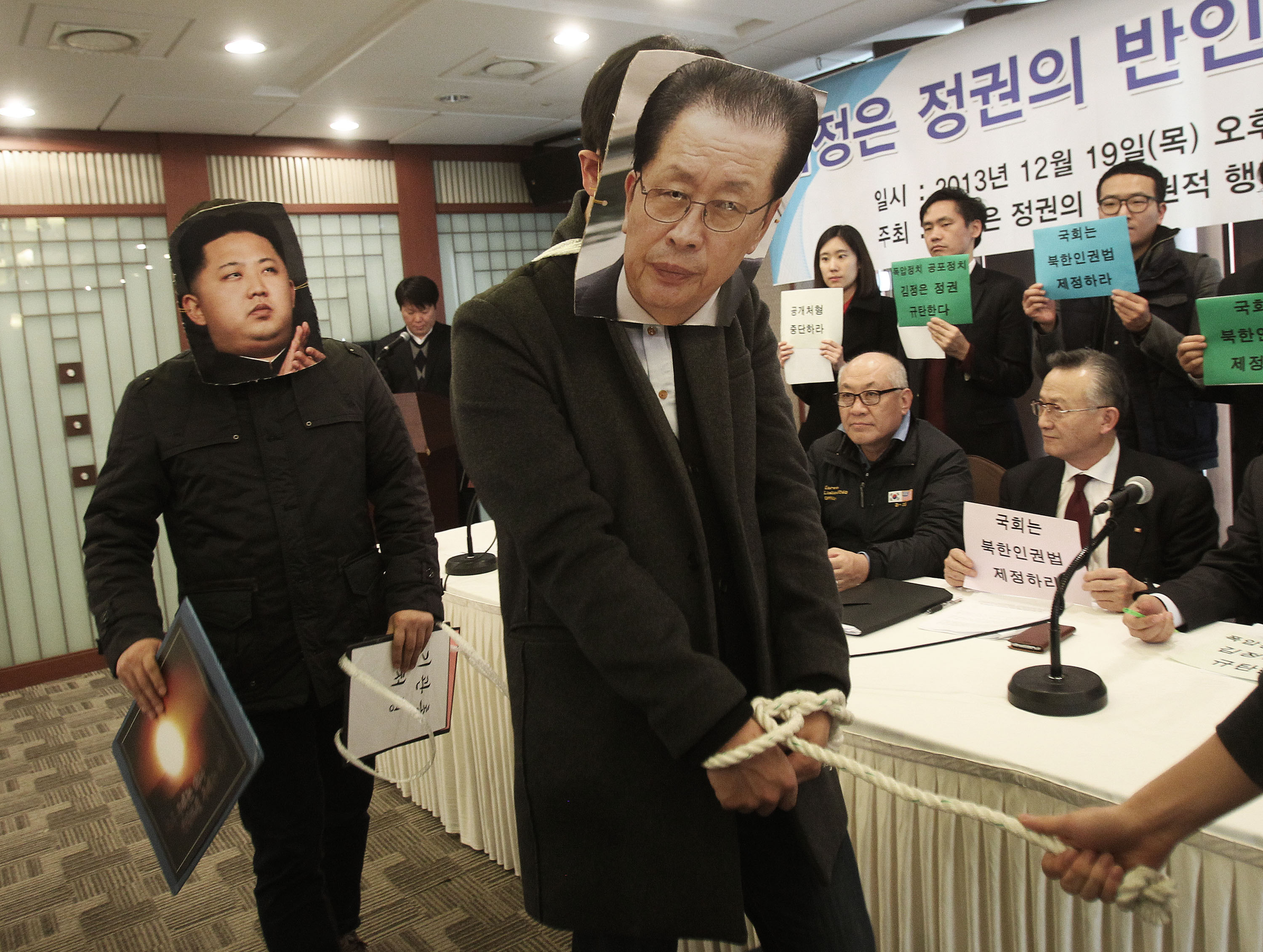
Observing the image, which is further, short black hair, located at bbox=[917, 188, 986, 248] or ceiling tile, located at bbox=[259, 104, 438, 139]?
ceiling tile, located at bbox=[259, 104, 438, 139]

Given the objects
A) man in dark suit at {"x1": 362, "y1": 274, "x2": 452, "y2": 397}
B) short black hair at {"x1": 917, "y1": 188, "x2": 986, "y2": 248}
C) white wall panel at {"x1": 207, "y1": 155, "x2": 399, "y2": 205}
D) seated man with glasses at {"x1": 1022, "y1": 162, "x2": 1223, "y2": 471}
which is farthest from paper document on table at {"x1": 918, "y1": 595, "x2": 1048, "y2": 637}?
white wall panel at {"x1": 207, "y1": 155, "x2": 399, "y2": 205}

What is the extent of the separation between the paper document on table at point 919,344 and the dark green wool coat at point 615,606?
2.29 meters

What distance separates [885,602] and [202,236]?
1.48m

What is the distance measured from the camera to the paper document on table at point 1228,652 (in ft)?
4.80

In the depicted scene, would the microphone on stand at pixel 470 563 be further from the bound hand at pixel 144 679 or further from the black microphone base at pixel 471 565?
the bound hand at pixel 144 679

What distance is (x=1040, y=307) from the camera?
9.43 ft

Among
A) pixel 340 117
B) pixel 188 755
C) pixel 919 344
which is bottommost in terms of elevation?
pixel 188 755

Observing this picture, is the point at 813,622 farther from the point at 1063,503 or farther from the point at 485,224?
the point at 485,224

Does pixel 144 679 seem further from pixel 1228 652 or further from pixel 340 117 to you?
pixel 340 117

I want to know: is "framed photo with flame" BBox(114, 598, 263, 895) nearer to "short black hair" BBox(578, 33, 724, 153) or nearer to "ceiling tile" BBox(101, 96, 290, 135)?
"short black hair" BBox(578, 33, 724, 153)

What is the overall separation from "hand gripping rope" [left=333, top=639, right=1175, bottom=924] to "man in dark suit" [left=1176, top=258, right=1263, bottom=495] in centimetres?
193

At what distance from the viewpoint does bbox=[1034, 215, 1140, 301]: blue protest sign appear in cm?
252

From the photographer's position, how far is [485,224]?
591 cm

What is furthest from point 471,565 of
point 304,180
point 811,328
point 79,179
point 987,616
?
point 304,180
